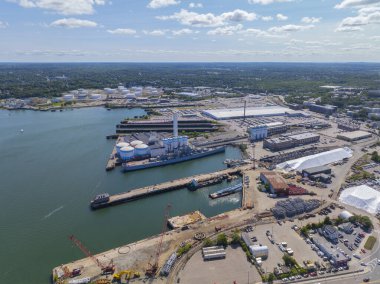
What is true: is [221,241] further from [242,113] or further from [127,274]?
[242,113]

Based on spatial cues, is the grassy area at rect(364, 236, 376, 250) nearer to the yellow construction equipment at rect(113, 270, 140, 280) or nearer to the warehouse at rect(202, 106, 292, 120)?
the yellow construction equipment at rect(113, 270, 140, 280)

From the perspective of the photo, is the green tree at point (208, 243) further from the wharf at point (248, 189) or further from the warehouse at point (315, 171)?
the warehouse at point (315, 171)

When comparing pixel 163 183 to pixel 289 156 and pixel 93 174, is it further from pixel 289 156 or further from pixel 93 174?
pixel 289 156

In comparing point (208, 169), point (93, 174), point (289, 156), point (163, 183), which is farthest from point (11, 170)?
point (289, 156)

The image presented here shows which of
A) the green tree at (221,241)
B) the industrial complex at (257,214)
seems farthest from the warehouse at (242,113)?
the green tree at (221,241)

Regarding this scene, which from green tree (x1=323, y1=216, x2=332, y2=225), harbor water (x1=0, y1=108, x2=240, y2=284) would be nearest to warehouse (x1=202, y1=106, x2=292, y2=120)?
harbor water (x1=0, y1=108, x2=240, y2=284)

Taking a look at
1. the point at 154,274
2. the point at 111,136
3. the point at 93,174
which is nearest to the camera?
the point at 154,274

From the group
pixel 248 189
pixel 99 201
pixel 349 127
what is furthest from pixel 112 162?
pixel 349 127
